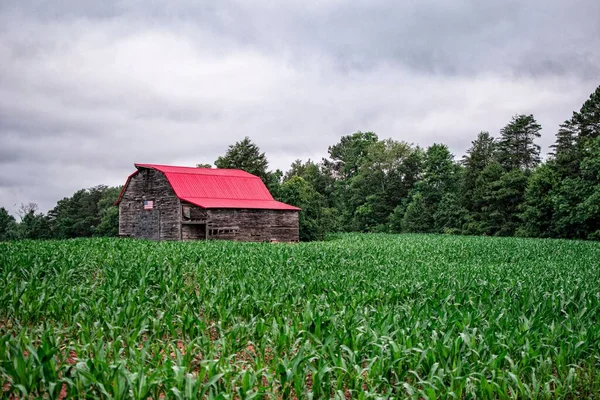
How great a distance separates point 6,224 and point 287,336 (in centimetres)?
7636

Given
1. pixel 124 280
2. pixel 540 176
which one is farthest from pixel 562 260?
pixel 540 176

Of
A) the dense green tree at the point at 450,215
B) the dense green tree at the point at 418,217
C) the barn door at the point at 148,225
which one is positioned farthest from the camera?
the dense green tree at the point at 418,217

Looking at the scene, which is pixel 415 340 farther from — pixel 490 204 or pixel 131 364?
pixel 490 204

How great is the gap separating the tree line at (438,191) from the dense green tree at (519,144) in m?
0.12

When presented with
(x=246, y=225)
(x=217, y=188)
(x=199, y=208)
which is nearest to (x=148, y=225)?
(x=199, y=208)

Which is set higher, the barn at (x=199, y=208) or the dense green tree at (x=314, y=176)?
the dense green tree at (x=314, y=176)

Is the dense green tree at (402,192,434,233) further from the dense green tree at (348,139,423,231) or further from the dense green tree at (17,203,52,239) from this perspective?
the dense green tree at (17,203,52,239)

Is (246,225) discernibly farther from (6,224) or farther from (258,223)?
(6,224)

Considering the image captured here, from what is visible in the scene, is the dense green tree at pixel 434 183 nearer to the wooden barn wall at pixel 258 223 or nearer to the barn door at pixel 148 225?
the wooden barn wall at pixel 258 223

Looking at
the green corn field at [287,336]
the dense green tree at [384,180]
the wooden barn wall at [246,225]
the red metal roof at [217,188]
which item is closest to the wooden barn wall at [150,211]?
the red metal roof at [217,188]

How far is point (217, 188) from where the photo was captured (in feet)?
107

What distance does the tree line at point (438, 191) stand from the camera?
38.8 metres

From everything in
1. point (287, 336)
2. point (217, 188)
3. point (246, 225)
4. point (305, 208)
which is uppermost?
point (217, 188)

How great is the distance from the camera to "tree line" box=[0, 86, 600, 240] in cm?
3878
